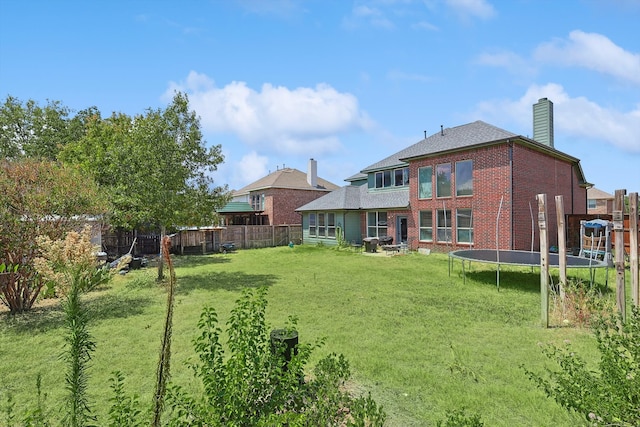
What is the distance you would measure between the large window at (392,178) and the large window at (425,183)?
6.64 feet

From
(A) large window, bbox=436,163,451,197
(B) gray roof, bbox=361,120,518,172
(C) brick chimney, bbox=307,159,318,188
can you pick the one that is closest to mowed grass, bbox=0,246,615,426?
(A) large window, bbox=436,163,451,197

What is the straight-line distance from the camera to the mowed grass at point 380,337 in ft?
13.2

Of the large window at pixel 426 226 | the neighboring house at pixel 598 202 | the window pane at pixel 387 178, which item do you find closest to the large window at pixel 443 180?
the large window at pixel 426 226

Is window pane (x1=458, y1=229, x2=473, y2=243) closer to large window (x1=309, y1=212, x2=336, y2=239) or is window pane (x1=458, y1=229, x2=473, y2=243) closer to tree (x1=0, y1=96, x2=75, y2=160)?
large window (x1=309, y1=212, x2=336, y2=239)

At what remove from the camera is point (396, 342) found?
5812 mm

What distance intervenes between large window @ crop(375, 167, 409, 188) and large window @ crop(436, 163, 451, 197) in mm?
3065

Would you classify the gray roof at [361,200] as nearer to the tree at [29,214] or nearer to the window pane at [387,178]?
the window pane at [387,178]

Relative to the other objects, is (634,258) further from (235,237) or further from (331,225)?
(235,237)

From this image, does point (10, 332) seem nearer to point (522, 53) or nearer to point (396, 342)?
point (396, 342)

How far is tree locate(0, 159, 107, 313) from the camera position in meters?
7.23

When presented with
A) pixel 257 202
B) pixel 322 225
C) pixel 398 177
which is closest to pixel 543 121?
pixel 398 177

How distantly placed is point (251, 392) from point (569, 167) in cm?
2542

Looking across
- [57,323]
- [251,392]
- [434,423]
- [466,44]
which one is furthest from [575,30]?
→ [57,323]

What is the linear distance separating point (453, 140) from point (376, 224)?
741cm
